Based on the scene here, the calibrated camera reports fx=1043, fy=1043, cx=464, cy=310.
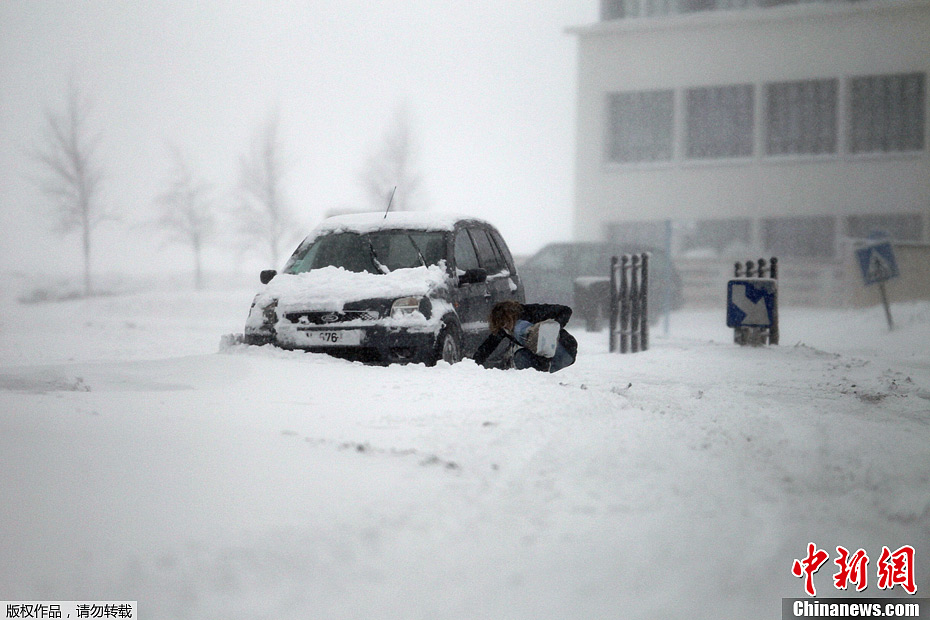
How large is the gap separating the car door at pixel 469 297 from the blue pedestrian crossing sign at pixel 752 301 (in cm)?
578

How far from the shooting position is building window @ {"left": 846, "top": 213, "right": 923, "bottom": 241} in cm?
2878

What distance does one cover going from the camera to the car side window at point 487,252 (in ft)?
34.1

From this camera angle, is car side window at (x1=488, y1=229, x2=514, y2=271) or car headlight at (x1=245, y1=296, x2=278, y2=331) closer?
car headlight at (x1=245, y1=296, x2=278, y2=331)

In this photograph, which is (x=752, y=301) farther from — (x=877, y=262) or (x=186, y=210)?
(x=186, y=210)

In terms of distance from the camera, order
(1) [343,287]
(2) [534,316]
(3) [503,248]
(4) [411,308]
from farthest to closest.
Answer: (3) [503,248] < (2) [534,316] < (1) [343,287] < (4) [411,308]

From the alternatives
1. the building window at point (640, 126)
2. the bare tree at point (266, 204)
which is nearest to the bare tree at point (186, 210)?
the bare tree at point (266, 204)

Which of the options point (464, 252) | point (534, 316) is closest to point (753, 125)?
point (464, 252)

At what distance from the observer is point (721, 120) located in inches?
1190

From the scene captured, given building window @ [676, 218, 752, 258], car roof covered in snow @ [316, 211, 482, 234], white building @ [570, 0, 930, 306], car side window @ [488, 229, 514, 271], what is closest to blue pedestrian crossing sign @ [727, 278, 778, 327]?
car side window @ [488, 229, 514, 271]

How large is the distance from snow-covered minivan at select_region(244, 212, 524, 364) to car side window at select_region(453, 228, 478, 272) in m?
0.01

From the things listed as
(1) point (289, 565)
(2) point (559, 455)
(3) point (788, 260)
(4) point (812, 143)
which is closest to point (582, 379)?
(2) point (559, 455)

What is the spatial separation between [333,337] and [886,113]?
24.6 m

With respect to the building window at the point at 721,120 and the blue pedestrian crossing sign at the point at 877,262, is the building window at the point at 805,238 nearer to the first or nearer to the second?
the building window at the point at 721,120

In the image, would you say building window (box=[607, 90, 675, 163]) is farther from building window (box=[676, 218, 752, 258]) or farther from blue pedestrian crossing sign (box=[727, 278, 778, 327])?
blue pedestrian crossing sign (box=[727, 278, 778, 327])
